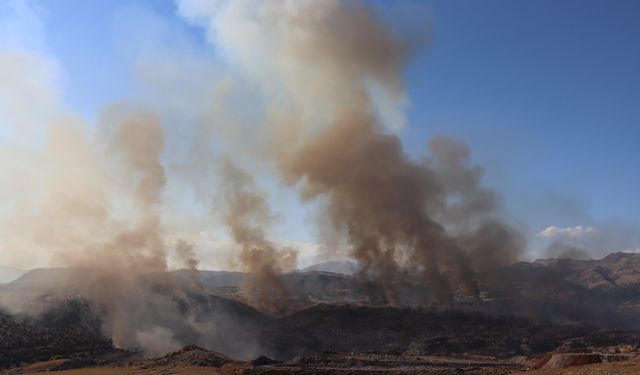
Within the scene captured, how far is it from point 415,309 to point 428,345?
17147 mm

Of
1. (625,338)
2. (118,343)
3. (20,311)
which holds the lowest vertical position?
(625,338)

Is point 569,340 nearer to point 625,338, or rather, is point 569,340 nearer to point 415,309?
point 625,338

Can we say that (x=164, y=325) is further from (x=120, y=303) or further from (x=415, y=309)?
(x=415, y=309)

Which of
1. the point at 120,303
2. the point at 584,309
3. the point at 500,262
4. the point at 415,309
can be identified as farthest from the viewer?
the point at 500,262

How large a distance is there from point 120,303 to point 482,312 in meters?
51.0

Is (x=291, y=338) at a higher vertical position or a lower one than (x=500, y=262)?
lower

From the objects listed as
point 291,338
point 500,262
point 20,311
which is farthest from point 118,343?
point 500,262

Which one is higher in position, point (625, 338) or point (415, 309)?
point (415, 309)

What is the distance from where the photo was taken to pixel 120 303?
191 feet

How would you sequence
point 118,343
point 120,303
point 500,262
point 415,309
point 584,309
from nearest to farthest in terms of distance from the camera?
point 118,343
point 120,303
point 415,309
point 584,309
point 500,262

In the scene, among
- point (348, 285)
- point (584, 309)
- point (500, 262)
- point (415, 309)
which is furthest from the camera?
point (348, 285)

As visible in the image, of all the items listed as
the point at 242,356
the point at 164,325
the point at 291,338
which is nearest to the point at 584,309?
the point at 291,338

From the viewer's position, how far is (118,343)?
2119 inches

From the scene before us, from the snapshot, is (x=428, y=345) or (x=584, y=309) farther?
(x=584, y=309)
